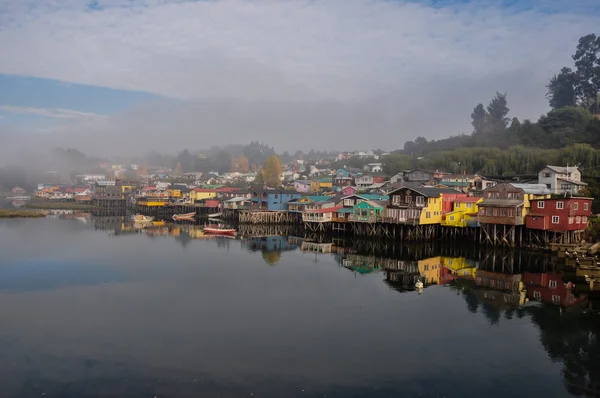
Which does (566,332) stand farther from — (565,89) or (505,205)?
(565,89)

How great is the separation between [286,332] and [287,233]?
112 ft

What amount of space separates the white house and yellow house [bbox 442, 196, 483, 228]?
31.7 feet

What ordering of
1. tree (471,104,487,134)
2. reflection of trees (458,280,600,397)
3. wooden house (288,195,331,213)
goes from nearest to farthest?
reflection of trees (458,280,600,397) < wooden house (288,195,331,213) < tree (471,104,487,134)

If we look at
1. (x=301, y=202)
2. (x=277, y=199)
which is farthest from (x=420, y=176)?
(x=277, y=199)

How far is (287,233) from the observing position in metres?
52.5

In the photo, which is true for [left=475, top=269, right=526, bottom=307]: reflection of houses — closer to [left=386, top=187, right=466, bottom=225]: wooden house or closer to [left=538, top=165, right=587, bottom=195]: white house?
[left=386, top=187, right=466, bottom=225]: wooden house

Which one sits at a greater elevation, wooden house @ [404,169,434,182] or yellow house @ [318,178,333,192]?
wooden house @ [404,169,434,182]

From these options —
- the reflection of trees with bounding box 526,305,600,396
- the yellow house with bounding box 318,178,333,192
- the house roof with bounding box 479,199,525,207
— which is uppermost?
the yellow house with bounding box 318,178,333,192

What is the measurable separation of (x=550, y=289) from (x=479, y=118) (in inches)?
3889

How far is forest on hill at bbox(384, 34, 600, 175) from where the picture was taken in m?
64.5

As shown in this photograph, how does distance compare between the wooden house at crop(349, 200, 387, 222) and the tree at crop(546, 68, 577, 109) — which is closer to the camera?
the wooden house at crop(349, 200, 387, 222)

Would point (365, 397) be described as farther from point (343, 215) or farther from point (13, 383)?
point (343, 215)

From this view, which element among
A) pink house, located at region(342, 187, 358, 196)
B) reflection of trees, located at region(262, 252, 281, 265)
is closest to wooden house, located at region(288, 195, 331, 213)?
pink house, located at region(342, 187, 358, 196)

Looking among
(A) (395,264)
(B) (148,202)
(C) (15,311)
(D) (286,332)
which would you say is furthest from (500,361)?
(B) (148,202)
